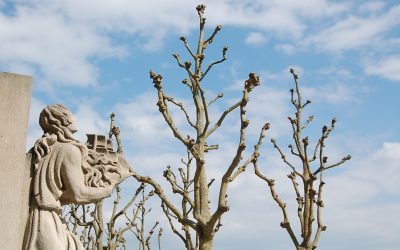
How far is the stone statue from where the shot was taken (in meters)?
4.96

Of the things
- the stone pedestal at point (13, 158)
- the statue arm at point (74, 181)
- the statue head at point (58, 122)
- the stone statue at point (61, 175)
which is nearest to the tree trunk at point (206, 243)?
the stone statue at point (61, 175)

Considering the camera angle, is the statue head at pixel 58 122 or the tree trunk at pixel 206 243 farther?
the tree trunk at pixel 206 243

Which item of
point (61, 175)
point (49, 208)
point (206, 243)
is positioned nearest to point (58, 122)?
point (61, 175)

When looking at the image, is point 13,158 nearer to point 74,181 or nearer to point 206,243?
point 74,181

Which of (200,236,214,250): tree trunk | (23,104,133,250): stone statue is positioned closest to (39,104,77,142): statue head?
(23,104,133,250): stone statue

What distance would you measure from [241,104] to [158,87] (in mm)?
1948

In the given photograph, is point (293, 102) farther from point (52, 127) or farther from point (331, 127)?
point (52, 127)

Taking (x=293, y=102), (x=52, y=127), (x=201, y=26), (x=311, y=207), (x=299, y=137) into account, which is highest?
(x=201, y=26)

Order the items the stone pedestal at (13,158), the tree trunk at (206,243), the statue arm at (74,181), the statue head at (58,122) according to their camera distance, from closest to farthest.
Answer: the stone pedestal at (13,158) → the statue arm at (74,181) → the statue head at (58,122) → the tree trunk at (206,243)

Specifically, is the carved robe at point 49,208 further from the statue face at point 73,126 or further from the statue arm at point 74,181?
the statue face at point 73,126

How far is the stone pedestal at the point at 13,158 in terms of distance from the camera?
4789 millimetres

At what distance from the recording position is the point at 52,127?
5.33m

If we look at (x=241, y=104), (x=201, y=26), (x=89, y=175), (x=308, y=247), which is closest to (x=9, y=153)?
(x=89, y=175)

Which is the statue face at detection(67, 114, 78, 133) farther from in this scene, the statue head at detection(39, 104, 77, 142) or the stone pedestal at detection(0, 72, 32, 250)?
the stone pedestal at detection(0, 72, 32, 250)
